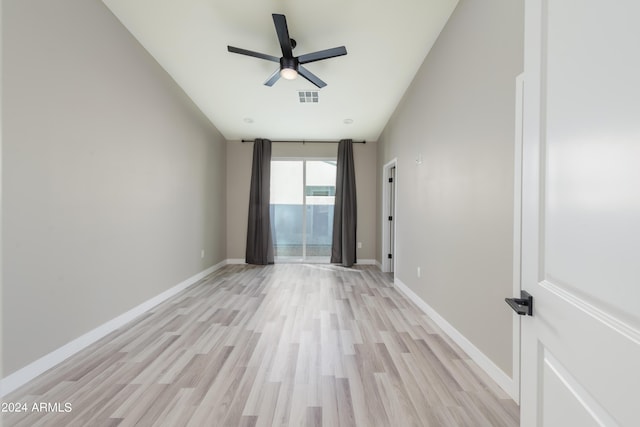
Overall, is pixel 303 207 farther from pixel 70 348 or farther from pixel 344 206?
pixel 70 348

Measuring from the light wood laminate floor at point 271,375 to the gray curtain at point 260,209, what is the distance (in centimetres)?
245

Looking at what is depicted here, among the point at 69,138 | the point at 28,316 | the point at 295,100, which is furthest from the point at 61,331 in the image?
the point at 295,100

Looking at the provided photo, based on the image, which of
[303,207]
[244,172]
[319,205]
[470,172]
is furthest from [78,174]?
[319,205]

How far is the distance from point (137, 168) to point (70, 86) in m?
0.95

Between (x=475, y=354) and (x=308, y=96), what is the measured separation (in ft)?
12.4

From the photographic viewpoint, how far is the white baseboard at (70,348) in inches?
66.0

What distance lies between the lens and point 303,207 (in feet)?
19.0

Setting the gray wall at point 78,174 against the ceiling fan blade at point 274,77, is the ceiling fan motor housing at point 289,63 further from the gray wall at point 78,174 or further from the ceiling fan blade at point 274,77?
the gray wall at point 78,174

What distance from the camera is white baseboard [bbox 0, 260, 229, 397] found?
1677 mm

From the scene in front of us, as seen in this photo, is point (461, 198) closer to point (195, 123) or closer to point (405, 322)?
point (405, 322)

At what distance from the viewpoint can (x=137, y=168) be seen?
9.49 feet

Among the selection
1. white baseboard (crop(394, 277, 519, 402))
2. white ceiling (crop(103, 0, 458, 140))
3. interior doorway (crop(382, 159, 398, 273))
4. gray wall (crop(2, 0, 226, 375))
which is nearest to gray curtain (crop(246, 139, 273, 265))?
white ceiling (crop(103, 0, 458, 140))

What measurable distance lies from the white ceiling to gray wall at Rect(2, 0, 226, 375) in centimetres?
36

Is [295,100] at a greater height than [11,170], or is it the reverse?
[295,100]
